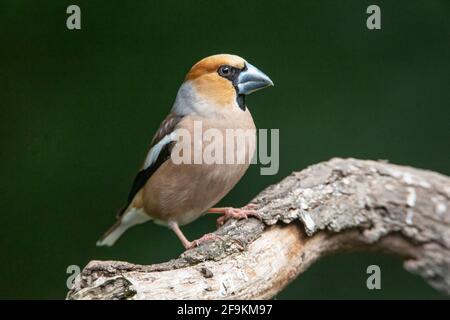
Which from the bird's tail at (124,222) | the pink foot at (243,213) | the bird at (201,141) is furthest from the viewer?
the bird's tail at (124,222)

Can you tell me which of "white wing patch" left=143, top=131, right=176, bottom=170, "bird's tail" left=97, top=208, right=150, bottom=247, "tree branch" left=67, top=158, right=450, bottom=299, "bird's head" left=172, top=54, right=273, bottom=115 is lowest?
"bird's tail" left=97, top=208, right=150, bottom=247

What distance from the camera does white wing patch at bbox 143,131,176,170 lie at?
311 cm

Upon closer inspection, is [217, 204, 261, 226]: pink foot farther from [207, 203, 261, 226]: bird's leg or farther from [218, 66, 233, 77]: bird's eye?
[218, 66, 233, 77]: bird's eye

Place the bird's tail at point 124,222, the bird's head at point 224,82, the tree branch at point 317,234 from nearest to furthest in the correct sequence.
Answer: the tree branch at point 317,234 → the bird's head at point 224,82 → the bird's tail at point 124,222

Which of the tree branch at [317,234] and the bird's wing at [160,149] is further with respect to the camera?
the bird's wing at [160,149]

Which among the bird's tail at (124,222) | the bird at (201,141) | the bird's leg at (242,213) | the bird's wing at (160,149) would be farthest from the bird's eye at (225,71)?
the bird's tail at (124,222)

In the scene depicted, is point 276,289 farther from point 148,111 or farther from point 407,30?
point 407,30

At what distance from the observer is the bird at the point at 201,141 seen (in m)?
3.01

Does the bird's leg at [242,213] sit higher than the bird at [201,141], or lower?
lower

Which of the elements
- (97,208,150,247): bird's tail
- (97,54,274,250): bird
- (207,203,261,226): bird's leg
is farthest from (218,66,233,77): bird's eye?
(97,208,150,247): bird's tail

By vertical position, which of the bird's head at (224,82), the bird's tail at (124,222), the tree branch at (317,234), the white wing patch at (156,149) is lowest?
the bird's tail at (124,222)

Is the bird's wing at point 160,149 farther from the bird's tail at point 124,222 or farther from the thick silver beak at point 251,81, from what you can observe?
the thick silver beak at point 251,81

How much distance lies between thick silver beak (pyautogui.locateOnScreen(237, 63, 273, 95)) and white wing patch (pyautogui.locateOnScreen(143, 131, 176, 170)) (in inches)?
15.2

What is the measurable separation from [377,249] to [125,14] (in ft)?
7.38
